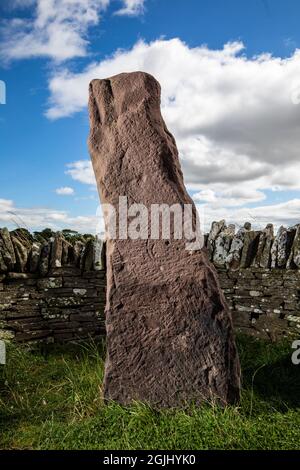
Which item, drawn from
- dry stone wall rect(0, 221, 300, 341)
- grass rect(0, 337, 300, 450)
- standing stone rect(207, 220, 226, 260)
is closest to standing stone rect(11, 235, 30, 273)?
dry stone wall rect(0, 221, 300, 341)

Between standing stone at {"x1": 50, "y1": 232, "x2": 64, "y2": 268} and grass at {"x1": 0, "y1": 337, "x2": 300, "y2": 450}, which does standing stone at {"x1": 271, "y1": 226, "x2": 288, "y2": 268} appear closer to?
grass at {"x1": 0, "y1": 337, "x2": 300, "y2": 450}

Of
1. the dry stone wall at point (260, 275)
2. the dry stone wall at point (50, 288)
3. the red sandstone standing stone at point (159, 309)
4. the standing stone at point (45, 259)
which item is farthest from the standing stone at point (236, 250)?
the red sandstone standing stone at point (159, 309)

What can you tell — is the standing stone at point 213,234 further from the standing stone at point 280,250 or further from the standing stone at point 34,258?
the standing stone at point 34,258

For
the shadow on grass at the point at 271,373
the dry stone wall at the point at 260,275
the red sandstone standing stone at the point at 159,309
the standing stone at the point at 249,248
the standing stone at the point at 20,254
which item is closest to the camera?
the red sandstone standing stone at the point at 159,309

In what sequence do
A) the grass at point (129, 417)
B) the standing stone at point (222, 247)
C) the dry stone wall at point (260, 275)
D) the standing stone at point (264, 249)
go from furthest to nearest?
the standing stone at point (222, 247) → the standing stone at point (264, 249) → the dry stone wall at point (260, 275) → the grass at point (129, 417)

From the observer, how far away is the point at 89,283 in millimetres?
7914

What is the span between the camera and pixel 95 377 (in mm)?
5711

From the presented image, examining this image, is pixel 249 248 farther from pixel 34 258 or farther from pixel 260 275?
pixel 34 258

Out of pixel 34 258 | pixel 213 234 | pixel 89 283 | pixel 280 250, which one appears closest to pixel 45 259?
pixel 34 258

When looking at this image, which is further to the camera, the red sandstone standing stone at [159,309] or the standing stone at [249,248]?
the standing stone at [249,248]

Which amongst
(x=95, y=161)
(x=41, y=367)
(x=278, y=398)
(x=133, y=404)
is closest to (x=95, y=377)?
(x=133, y=404)

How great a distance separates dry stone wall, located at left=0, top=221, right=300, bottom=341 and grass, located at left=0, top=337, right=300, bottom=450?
1001 mm

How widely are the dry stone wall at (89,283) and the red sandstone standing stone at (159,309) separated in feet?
9.34

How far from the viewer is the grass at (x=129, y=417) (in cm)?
428
